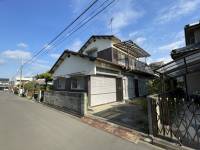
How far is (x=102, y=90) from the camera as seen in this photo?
13.4 meters

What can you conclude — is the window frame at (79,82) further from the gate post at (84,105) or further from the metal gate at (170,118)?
the metal gate at (170,118)

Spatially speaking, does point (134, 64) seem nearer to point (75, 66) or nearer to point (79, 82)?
point (75, 66)

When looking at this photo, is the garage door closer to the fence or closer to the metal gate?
the fence

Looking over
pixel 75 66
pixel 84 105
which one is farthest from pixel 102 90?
pixel 84 105

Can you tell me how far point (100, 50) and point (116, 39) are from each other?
7.00 ft

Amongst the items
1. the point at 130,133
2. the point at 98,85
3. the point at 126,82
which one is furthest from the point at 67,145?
the point at 126,82

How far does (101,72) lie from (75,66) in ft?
8.56

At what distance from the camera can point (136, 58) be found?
2180 centimetres

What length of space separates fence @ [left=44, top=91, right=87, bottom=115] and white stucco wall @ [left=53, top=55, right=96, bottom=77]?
2.18m

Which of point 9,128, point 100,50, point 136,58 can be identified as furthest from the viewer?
point 136,58

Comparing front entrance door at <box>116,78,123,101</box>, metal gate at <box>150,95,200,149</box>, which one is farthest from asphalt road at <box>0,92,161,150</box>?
front entrance door at <box>116,78,123,101</box>

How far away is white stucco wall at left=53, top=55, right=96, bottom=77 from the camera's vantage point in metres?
12.4

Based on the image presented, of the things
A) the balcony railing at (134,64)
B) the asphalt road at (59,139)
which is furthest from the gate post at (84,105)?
the balcony railing at (134,64)

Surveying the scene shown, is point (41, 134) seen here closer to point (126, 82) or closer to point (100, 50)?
point (126, 82)
